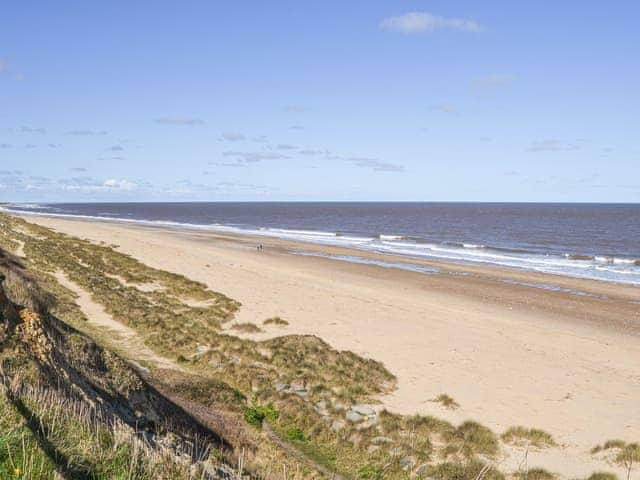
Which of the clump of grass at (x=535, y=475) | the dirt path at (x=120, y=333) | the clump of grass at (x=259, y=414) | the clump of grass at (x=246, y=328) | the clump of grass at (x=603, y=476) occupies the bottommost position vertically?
the clump of grass at (x=535, y=475)

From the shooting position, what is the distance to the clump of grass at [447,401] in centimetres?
1215

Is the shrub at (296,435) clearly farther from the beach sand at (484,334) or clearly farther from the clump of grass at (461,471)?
the beach sand at (484,334)

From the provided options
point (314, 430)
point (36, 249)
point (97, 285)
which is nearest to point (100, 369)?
point (314, 430)

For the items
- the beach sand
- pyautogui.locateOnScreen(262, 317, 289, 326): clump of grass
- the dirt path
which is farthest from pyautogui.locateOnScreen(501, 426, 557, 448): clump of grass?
pyautogui.locateOnScreen(262, 317, 289, 326): clump of grass

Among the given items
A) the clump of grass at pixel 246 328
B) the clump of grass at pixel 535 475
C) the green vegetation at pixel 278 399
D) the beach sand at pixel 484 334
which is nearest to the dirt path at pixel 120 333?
the green vegetation at pixel 278 399

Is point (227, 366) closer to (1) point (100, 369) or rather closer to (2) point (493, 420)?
(1) point (100, 369)

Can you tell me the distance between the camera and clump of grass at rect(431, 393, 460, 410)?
39.9ft

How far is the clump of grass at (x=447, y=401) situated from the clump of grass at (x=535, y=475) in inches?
117

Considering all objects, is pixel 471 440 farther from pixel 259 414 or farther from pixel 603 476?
pixel 259 414

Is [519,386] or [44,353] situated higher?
[44,353]

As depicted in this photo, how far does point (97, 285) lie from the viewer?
2294 cm

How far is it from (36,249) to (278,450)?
28.6 m

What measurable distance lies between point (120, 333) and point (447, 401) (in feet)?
33.0

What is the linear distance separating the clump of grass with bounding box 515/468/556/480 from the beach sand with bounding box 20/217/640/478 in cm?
37
